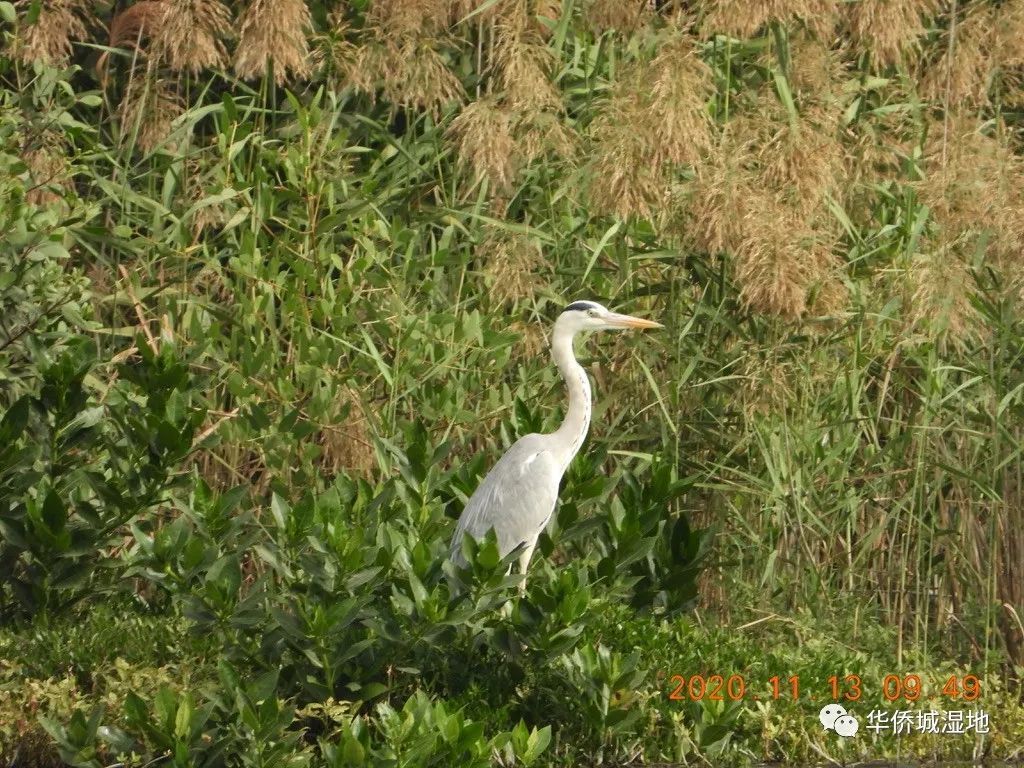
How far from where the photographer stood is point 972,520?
15.3ft

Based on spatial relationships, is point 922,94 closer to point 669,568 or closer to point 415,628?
point 669,568

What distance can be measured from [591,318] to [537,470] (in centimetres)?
52

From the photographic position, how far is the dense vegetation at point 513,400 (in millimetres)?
4055

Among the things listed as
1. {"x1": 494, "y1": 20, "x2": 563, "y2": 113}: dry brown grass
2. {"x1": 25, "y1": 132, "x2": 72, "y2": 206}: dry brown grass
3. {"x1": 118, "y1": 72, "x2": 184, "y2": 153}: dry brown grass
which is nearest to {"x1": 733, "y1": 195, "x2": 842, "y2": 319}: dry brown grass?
{"x1": 494, "y1": 20, "x2": 563, "y2": 113}: dry brown grass

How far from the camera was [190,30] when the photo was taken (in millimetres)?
5023

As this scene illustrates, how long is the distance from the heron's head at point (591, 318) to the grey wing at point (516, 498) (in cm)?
36

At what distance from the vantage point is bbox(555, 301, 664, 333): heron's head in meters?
4.80

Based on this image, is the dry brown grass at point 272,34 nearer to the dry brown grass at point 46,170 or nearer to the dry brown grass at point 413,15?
the dry brown grass at point 413,15

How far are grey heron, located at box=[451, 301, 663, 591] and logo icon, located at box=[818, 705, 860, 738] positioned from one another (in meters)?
0.85

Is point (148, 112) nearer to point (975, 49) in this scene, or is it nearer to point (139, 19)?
point (139, 19)

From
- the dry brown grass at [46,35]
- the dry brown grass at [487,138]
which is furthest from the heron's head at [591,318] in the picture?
the dry brown grass at [46,35]

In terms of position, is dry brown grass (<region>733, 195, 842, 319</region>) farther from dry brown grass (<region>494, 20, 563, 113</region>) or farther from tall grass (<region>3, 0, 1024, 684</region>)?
dry brown grass (<region>494, 20, 563, 113</region>)

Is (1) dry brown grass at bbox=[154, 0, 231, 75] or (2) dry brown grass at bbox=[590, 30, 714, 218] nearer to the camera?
(2) dry brown grass at bbox=[590, 30, 714, 218]

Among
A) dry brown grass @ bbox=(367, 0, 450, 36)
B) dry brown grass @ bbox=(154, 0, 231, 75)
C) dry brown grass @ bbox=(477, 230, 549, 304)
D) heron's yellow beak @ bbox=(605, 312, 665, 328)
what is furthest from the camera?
dry brown grass @ bbox=(367, 0, 450, 36)
